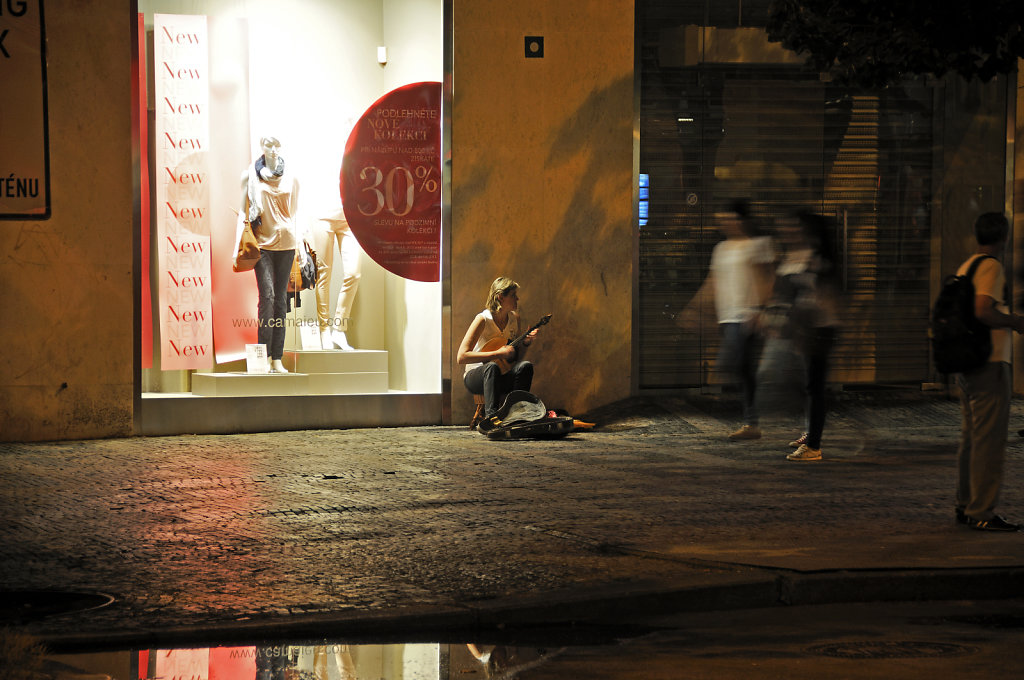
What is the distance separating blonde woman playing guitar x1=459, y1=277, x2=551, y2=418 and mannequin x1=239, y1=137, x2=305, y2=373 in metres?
1.72

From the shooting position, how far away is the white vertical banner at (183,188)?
36.5 feet

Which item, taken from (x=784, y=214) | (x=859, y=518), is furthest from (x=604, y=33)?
(x=859, y=518)

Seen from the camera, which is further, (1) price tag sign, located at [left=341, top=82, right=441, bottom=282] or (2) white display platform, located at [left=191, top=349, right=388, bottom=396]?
(1) price tag sign, located at [left=341, top=82, right=441, bottom=282]

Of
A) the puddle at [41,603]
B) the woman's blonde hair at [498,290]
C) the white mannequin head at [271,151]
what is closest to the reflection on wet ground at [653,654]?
the puddle at [41,603]

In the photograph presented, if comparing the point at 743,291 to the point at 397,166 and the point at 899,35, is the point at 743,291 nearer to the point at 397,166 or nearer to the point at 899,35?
the point at 899,35

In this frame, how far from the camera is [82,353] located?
10.6 meters

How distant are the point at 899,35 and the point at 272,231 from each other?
5.59m

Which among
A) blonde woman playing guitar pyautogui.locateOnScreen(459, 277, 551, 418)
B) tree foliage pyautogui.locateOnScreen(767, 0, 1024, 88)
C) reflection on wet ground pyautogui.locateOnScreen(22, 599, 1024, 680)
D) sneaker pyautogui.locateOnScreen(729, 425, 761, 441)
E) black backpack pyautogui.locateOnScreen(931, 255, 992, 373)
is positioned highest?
tree foliage pyautogui.locateOnScreen(767, 0, 1024, 88)

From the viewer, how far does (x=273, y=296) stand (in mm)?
11648

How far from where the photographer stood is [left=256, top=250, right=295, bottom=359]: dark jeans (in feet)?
38.0

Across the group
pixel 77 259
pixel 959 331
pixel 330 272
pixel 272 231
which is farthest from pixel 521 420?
pixel 959 331

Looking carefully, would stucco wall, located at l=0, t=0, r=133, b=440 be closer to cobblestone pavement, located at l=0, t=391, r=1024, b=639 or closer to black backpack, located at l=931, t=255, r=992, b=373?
cobblestone pavement, located at l=0, t=391, r=1024, b=639

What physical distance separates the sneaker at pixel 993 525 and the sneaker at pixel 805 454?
274 centimetres

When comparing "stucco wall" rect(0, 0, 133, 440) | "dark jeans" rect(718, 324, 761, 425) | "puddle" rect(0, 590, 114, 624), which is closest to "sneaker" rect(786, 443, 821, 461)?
"dark jeans" rect(718, 324, 761, 425)
